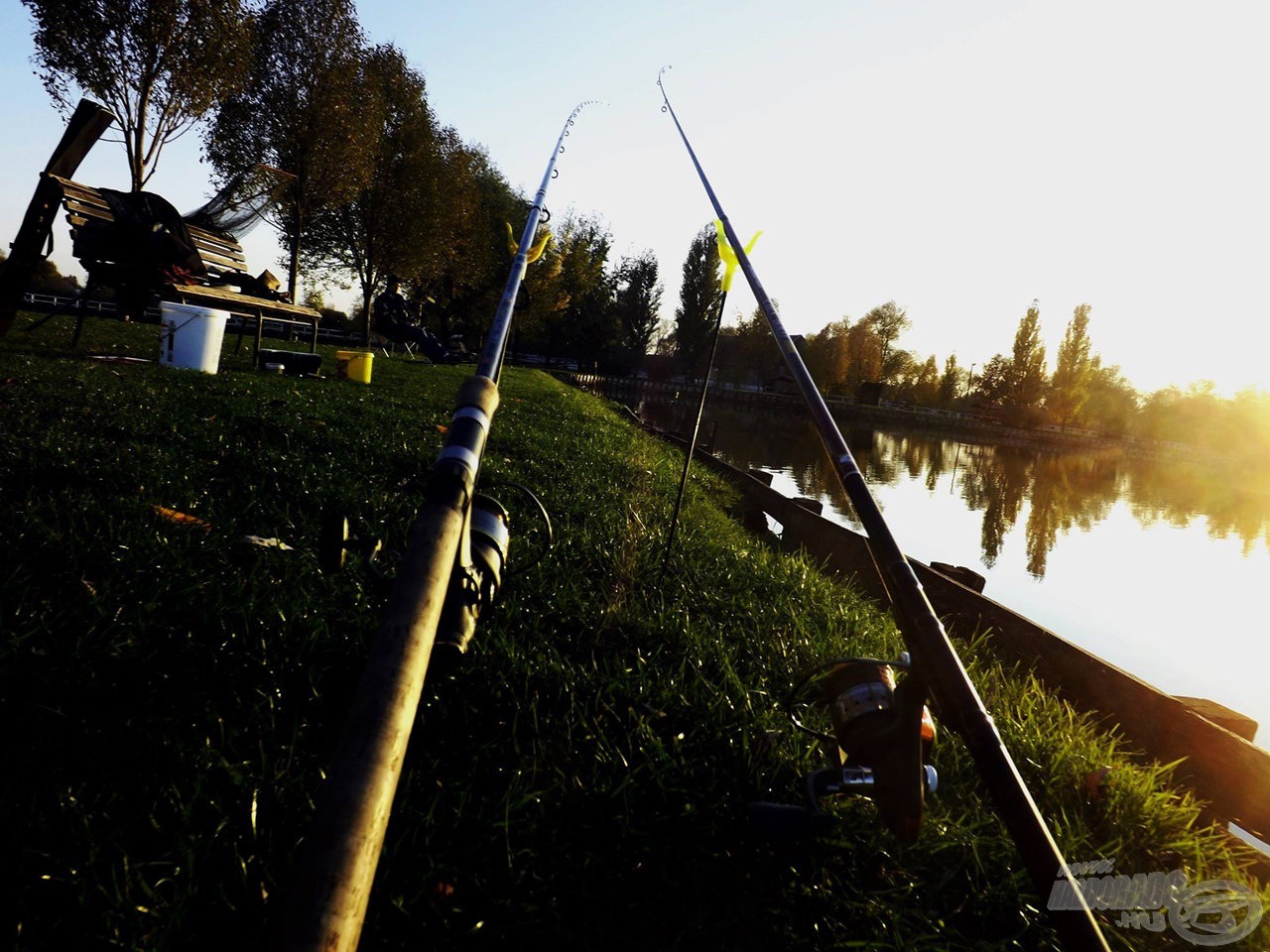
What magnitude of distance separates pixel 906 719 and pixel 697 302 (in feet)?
261

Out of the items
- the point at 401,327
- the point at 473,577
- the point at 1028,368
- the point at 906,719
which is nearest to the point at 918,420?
the point at 1028,368

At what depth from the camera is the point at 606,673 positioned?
3203 millimetres

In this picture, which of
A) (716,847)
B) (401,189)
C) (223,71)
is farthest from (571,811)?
(401,189)

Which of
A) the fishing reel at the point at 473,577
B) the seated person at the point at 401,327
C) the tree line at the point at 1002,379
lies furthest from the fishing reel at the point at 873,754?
the tree line at the point at 1002,379

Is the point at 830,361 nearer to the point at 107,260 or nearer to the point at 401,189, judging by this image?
the point at 401,189

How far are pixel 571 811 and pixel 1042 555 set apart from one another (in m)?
13.7

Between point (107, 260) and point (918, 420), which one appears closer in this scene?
point (107, 260)

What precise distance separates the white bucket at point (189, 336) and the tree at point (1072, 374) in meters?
78.4

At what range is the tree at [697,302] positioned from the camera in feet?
249

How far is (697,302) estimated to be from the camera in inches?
3059

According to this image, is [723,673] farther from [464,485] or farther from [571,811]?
[464,485]

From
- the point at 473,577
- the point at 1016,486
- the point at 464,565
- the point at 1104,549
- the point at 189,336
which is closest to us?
the point at 464,565

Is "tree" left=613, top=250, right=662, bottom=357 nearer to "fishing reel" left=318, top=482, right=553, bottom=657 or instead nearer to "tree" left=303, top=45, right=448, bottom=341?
"tree" left=303, top=45, right=448, bottom=341

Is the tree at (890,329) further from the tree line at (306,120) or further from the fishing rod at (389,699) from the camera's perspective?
the fishing rod at (389,699)
